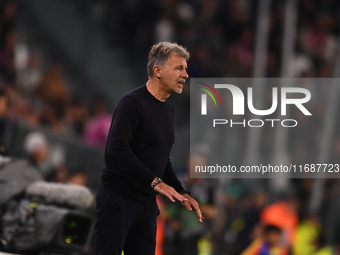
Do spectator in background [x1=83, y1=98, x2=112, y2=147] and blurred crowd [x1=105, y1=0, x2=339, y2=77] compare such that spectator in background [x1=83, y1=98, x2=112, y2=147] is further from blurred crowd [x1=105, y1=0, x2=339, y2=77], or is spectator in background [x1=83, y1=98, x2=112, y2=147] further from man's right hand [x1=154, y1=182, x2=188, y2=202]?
man's right hand [x1=154, y1=182, x2=188, y2=202]

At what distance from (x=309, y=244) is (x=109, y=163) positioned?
4.57 meters

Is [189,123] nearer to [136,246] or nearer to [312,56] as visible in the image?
[312,56]

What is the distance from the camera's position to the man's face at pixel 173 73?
261 cm

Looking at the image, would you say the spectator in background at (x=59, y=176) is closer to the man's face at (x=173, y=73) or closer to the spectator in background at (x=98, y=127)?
the spectator in background at (x=98, y=127)

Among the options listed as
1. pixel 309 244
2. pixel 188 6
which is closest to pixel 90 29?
pixel 188 6

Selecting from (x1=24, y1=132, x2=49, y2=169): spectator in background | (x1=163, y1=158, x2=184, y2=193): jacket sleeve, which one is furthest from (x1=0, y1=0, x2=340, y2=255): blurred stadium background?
(x1=163, y1=158, x2=184, y2=193): jacket sleeve

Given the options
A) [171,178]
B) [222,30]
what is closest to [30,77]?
[222,30]

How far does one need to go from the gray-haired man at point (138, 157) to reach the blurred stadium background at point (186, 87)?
2194 millimetres

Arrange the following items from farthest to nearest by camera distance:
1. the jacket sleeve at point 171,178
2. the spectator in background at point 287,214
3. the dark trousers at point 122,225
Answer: the spectator in background at point 287,214
the jacket sleeve at point 171,178
the dark trousers at point 122,225

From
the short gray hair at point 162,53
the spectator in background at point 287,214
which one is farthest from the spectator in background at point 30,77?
the short gray hair at point 162,53

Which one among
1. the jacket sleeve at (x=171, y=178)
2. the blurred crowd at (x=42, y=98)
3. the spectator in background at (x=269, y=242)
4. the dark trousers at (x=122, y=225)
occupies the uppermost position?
the blurred crowd at (x=42, y=98)

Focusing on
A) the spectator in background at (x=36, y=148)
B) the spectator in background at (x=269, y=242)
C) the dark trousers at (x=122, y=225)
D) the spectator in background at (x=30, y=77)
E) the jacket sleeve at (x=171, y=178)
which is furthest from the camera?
the spectator in background at (x=30, y=77)

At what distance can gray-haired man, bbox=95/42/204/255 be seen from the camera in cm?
250

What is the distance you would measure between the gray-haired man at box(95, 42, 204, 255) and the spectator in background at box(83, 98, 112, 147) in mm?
3905
